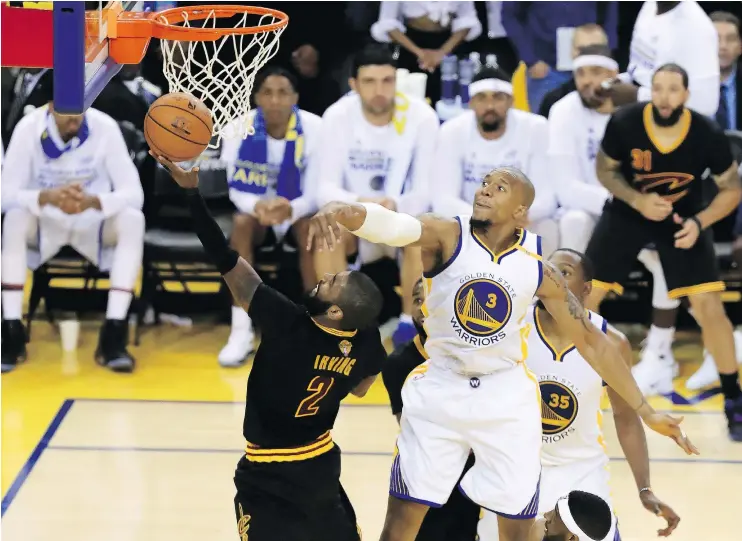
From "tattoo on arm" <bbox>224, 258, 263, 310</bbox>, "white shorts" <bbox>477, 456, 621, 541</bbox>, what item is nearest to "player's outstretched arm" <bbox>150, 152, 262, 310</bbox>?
"tattoo on arm" <bbox>224, 258, 263, 310</bbox>

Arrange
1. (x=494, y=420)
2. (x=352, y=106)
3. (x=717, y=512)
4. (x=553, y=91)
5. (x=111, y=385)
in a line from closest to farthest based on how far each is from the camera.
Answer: (x=494, y=420), (x=717, y=512), (x=111, y=385), (x=352, y=106), (x=553, y=91)

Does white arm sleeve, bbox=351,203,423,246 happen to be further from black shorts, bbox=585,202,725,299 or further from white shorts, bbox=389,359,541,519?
black shorts, bbox=585,202,725,299

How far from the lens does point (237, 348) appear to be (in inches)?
291

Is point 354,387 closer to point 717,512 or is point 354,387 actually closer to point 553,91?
point 717,512

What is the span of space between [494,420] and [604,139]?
119 inches

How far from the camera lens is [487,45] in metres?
8.49

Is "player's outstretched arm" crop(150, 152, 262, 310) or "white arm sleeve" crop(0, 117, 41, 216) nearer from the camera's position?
"player's outstretched arm" crop(150, 152, 262, 310)

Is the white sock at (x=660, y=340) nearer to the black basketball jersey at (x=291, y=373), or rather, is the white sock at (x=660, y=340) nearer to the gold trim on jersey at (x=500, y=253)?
the gold trim on jersey at (x=500, y=253)

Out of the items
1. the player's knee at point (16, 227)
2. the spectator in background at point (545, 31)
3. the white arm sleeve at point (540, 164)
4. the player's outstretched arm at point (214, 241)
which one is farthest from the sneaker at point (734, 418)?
the player's knee at point (16, 227)

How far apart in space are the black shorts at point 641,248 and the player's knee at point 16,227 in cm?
332

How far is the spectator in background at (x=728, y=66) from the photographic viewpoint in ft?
25.9

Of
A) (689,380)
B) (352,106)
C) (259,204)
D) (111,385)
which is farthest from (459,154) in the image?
(111,385)

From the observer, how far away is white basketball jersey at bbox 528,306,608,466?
4359 mm

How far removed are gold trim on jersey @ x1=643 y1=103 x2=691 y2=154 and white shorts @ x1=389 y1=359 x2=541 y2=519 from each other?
9.21ft
